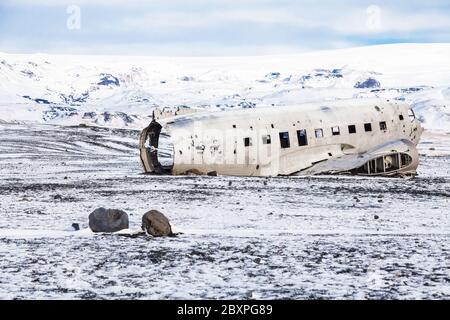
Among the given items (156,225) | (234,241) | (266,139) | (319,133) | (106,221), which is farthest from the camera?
(319,133)

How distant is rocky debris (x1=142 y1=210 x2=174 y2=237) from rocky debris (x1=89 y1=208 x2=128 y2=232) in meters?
0.67

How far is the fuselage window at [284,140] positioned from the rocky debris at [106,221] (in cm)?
1856

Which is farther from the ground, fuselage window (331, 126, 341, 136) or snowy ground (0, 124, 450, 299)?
fuselage window (331, 126, 341, 136)

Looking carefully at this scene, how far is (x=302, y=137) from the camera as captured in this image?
116 feet

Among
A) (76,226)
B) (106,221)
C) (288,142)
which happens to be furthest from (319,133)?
(106,221)

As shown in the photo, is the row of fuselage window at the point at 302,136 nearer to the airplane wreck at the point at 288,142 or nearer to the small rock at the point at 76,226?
the airplane wreck at the point at 288,142

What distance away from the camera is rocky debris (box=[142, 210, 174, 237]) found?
16812 millimetres

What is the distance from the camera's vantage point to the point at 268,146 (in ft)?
114

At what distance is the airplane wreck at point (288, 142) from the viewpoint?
33.9m

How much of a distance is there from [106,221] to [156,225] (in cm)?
129

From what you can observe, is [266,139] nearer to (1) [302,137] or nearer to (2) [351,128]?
(1) [302,137]

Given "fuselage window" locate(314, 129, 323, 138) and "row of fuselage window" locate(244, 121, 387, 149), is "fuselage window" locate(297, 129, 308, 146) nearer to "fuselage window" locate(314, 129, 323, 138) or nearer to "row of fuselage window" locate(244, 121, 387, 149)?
"row of fuselage window" locate(244, 121, 387, 149)

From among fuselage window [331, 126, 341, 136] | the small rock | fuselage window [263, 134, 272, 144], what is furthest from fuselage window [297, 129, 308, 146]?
the small rock
